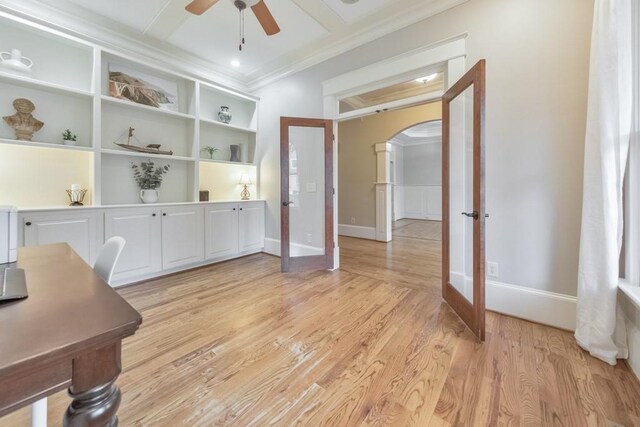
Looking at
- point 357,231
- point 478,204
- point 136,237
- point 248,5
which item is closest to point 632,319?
point 478,204

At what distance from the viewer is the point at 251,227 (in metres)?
4.16

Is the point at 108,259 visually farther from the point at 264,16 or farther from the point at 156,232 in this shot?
the point at 264,16

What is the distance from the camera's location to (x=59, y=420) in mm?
1193

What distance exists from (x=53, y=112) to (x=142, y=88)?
0.94 metres

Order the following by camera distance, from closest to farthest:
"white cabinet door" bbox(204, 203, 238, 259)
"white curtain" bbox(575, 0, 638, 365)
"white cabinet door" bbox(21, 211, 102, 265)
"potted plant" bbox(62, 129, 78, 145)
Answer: "white curtain" bbox(575, 0, 638, 365)
"white cabinet door" bbox(21, 211, 102, 265)
"potted plant" bbox(62, 129, 78, 145)
"white cabinet door" bbox(204, 203, 238, 259)

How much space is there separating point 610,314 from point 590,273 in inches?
9.8

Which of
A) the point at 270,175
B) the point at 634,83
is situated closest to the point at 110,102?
the point at 270,175

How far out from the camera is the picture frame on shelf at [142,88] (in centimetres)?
309

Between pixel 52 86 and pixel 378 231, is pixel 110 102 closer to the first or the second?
pixel 52 86

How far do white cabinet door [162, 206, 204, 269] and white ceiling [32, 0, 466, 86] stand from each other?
6.74 feet

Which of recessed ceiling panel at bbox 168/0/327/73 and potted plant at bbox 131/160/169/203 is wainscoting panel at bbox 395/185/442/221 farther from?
potted plant at bbox 131/160/169/203

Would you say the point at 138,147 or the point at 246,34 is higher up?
the point at 246,34

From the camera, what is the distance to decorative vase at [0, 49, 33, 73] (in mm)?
2372

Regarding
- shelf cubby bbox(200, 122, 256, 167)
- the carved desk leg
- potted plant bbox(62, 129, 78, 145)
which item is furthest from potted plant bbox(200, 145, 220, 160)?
the carved desk leg
